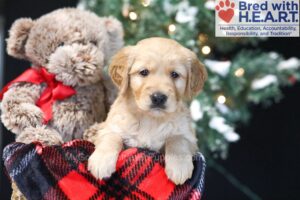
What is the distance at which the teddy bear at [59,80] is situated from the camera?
1701 millimetres

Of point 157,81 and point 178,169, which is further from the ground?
point 157,81

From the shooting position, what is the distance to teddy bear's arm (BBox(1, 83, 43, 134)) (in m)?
1.67

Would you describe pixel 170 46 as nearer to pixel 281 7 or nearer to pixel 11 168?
pixel 281 7

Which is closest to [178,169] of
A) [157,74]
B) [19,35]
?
[157,74]

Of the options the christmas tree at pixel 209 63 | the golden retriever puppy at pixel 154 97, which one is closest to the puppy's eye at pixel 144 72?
the golden retriever puppy at pixel 154 97

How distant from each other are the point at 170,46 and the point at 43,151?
1.67 ft

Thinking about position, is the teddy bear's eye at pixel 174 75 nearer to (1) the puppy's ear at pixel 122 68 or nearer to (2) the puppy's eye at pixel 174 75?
(2) the puppy's eye at pixel 174 75

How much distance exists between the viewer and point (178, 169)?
4.60 feet

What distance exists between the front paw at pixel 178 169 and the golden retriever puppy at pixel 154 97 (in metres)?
0.04

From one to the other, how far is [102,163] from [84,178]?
3.5 inches

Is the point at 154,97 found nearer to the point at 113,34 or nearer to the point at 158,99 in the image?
the point at 158,99

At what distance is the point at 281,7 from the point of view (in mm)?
1799

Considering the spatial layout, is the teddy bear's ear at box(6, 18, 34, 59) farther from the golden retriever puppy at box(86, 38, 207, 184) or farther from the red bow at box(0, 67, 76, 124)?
the golden retriever puppy at box(86, 38, 207, 184)

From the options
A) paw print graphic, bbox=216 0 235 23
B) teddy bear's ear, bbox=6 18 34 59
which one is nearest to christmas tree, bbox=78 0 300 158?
paw print graphic, bbox=216 0 235 23
